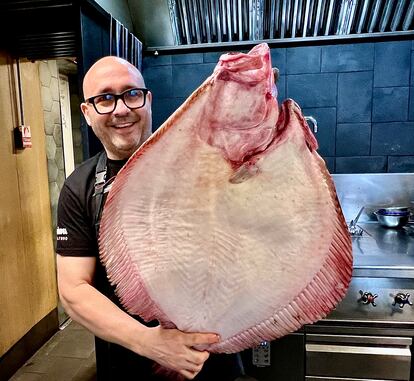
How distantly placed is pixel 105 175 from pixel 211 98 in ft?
1.83

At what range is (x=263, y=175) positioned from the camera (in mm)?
585

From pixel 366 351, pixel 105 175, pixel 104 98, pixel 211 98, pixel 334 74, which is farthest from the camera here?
pixel 334 74

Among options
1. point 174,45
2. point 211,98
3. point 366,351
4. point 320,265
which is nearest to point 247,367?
point 366,351

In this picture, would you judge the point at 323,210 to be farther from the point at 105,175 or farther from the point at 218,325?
the point at 105,175

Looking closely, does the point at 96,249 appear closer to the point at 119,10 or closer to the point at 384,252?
the point at 384,252

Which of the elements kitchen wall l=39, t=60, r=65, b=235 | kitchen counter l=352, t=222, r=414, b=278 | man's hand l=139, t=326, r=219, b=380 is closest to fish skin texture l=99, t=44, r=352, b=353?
man's hand l=139, t=326, r=219, b=380

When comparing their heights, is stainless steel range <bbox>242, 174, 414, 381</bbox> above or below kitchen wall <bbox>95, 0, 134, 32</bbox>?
below

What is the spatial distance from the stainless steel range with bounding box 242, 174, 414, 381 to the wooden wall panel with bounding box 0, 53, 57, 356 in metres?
1.56

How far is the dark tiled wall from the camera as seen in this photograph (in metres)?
2.28

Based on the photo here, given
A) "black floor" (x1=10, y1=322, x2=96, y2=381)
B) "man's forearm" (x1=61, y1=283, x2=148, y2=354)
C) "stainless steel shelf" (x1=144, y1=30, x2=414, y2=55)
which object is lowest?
"black floor" (x1=10, y1=322, x2=96, y2=381)

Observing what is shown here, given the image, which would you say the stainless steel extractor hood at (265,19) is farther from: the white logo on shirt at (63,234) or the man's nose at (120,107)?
the white logo on shirt at (63,234)

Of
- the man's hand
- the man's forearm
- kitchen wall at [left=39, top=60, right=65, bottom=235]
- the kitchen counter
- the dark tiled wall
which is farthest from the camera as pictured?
kitchen wall at [left=39, top=60, right=65, bottom=235]

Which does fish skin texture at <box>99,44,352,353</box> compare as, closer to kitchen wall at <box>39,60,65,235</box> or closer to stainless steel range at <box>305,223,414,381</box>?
stainless steel range at <box>305,223,414,381</box>

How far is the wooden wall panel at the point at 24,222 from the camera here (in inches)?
90.9
